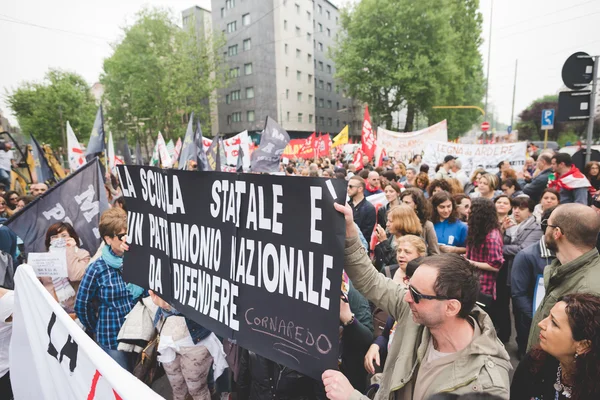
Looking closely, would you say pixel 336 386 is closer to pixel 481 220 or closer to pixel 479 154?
pixel 481 220

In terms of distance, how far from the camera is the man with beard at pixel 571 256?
2216 mm

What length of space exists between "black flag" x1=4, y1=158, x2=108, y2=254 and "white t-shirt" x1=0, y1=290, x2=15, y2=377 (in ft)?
4.30

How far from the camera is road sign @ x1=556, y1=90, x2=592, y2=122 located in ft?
16.6

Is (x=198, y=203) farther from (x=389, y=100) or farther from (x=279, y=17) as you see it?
(x=279, y=17)

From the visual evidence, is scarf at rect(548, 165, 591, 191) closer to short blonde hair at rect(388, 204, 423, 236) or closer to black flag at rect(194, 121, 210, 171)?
short blonde hair at rect(388, 204, 423, 236)

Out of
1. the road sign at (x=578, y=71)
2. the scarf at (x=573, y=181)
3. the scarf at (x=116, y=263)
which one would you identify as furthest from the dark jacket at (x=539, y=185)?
the scarf at (x=116, y=263)

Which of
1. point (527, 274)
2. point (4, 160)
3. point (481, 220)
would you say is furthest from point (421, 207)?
point (4, 160)

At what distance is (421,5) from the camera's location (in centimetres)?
2831

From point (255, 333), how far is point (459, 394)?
3.57 ft

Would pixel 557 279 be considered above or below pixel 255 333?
above

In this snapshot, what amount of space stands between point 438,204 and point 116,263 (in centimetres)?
375

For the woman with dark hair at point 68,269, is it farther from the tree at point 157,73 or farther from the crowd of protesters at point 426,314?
the tree at point 157,73

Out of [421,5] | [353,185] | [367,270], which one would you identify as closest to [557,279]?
[367,270]

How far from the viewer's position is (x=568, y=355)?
1603 mm
